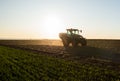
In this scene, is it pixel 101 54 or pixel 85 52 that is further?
pixel 85 52

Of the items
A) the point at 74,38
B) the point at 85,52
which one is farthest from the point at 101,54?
the point at 74,38

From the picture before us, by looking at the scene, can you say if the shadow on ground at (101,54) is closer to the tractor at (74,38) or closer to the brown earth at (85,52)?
the brown earth at (85,52)

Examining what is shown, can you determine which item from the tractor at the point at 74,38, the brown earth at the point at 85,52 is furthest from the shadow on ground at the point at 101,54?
the tractor at the point at 74,38

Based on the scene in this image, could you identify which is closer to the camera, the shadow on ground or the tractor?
the shadow on ground

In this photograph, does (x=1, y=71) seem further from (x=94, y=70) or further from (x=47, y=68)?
(x=94, y=70)

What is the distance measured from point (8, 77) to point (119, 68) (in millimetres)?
8280

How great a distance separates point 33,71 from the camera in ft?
50.6

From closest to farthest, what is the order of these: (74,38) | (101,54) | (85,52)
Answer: (101,54) → (85,52) → (74,38)

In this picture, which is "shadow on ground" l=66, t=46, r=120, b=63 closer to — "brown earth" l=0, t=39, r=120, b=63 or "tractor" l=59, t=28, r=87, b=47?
"brown earth" l=0, t=39, r=120, b=63

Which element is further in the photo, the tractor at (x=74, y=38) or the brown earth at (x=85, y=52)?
the tractor at (x=74, y=38)

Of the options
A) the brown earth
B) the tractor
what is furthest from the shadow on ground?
the tractor

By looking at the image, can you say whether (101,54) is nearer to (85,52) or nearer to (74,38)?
(85,52)

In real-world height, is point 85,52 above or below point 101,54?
above

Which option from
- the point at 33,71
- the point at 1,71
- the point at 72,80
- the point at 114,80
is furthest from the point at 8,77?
the point at 114,80
